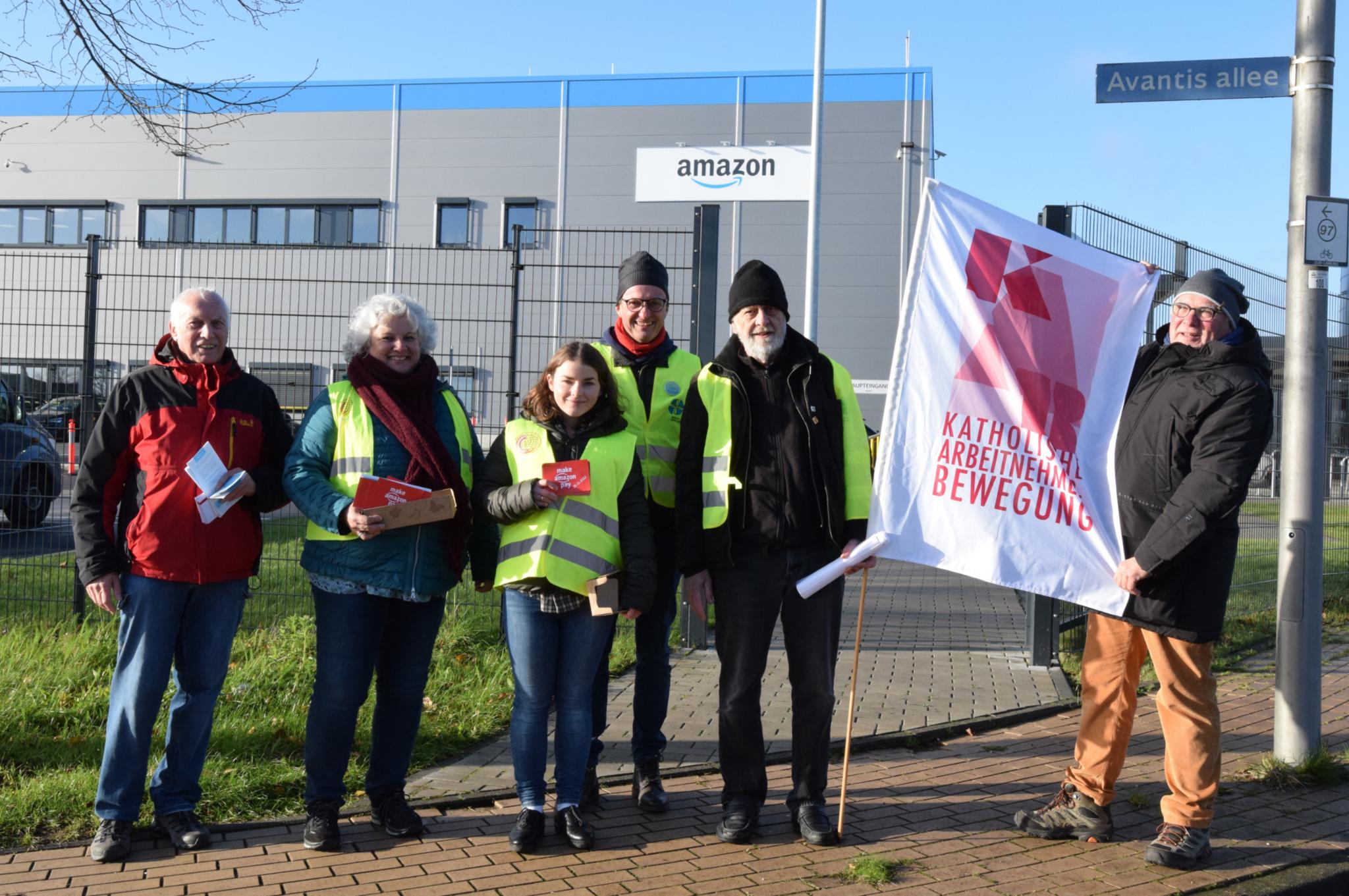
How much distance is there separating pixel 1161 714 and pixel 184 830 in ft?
12.0

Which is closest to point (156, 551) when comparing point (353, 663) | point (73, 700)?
point (353, 663)

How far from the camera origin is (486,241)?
28.3m

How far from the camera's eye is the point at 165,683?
14.2 ft

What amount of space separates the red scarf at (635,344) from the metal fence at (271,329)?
267 cm

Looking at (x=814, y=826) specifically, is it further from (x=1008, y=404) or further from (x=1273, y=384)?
(x=1273, y=384)

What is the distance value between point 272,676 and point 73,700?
982mm

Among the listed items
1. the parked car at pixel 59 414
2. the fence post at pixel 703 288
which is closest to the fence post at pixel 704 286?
the fence post at pixel 703 288

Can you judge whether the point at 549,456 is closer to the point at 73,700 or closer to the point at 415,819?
the point at 415,819

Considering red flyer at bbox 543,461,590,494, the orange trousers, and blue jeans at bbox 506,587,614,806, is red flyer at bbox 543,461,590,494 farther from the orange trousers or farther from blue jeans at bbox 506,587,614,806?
the orange trousers

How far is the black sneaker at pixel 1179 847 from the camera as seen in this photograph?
4.14m

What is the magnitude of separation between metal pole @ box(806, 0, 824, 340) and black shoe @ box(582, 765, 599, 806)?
43.4 ft

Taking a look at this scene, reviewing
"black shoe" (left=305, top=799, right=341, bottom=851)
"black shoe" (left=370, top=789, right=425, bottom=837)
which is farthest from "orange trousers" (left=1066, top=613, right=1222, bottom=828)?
"black shoe" (left=305, top=799, right=341, bottom=851)

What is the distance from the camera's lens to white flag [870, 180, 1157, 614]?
4.35 metres

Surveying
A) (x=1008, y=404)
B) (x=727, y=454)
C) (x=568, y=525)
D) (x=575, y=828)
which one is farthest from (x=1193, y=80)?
(x=575, y=828)
